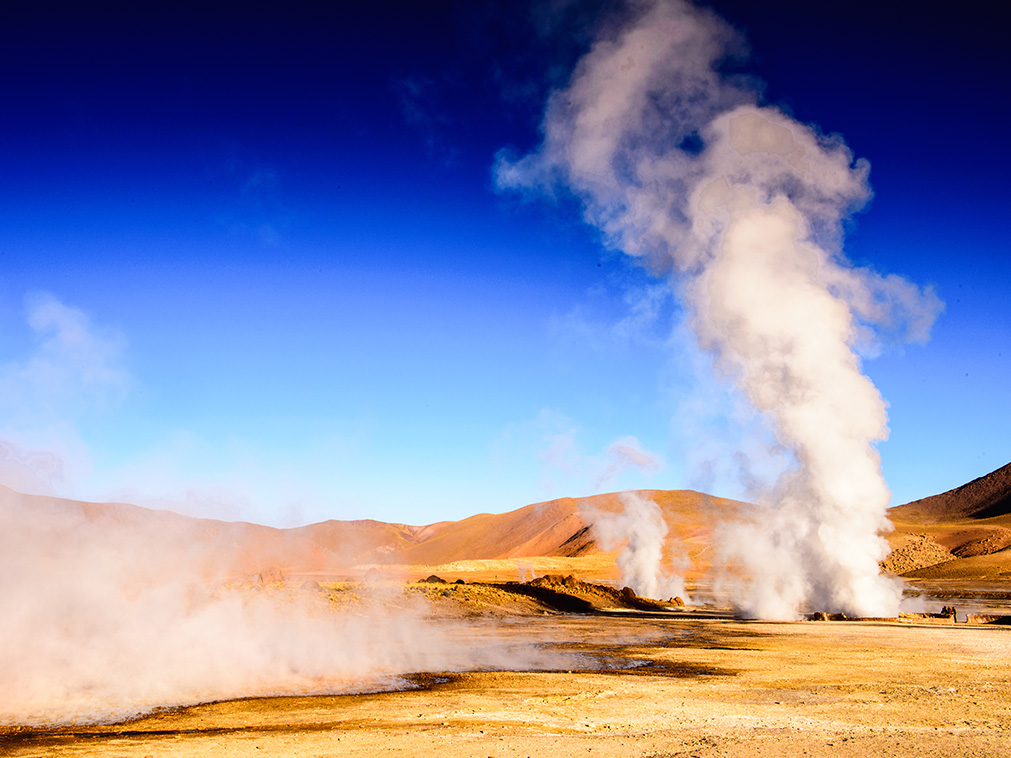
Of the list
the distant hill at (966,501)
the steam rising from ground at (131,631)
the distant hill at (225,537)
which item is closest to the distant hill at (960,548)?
the distant hill at (966,501)

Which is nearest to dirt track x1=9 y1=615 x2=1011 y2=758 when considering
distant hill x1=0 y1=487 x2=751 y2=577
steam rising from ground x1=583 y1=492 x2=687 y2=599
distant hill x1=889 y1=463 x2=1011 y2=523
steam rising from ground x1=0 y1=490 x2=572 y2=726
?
steam rising from ground x1=0 y1=490 x2=572 y2=726

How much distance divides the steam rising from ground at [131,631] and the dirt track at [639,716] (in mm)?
1845

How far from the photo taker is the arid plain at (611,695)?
33.2ft

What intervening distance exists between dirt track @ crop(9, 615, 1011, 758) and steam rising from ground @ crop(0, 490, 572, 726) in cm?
184

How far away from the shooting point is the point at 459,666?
19.0 m

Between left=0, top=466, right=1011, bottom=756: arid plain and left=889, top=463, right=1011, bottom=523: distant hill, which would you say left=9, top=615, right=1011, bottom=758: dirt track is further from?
left=889, top=463, right=1011, bottom=523: distant hill

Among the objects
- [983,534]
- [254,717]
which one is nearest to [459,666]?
[254,717]

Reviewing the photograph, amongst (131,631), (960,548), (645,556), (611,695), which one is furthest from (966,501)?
(131,631)

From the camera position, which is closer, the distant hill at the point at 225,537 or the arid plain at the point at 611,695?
the arid plain at the point at 611,695

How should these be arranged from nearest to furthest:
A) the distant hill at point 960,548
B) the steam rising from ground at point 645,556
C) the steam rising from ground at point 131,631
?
1. the steam rising from ground at point 131,631
2. the steam rising from ground at point 645,556
3. the distant hill at point 960,548

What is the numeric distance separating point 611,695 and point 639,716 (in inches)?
83.3

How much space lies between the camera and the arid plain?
33.2 feet

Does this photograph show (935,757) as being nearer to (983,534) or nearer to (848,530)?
(848,530)

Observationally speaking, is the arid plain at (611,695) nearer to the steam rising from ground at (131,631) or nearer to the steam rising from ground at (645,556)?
the steam rising from ground at (131,631)
